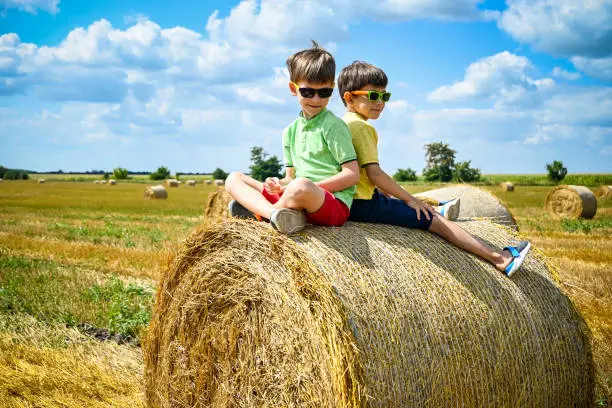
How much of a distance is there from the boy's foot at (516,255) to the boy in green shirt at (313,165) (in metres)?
1.35

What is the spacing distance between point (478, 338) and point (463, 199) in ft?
24.7

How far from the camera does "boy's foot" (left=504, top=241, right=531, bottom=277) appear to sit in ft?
14.7

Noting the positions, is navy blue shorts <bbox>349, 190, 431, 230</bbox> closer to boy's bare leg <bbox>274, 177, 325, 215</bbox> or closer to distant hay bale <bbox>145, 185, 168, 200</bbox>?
boy's bare leg <bbox>274, 177, 325, 215</bbox>

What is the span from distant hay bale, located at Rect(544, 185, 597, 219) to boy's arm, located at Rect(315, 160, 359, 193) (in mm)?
18516

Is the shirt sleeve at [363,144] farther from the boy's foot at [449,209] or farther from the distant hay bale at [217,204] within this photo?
the distant hay bale at [217,204]

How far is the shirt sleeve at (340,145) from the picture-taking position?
4.21 m

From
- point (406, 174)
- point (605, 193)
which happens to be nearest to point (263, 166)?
point (406, 174)

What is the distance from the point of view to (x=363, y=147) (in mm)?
4508

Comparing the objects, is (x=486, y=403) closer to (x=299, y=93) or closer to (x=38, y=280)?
(x=299, y=93)

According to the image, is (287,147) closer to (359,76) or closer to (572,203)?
(359,76)

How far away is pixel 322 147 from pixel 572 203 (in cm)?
1888

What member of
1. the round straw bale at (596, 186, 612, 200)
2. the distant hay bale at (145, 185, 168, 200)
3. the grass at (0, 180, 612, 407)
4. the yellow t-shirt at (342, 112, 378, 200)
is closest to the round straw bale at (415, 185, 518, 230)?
the grass at (0, 180, 612, 407)

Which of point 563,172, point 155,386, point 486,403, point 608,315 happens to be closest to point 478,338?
point 486,403

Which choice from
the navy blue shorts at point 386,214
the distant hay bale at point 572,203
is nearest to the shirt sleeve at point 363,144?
the navy blue shorts at point 386,214
